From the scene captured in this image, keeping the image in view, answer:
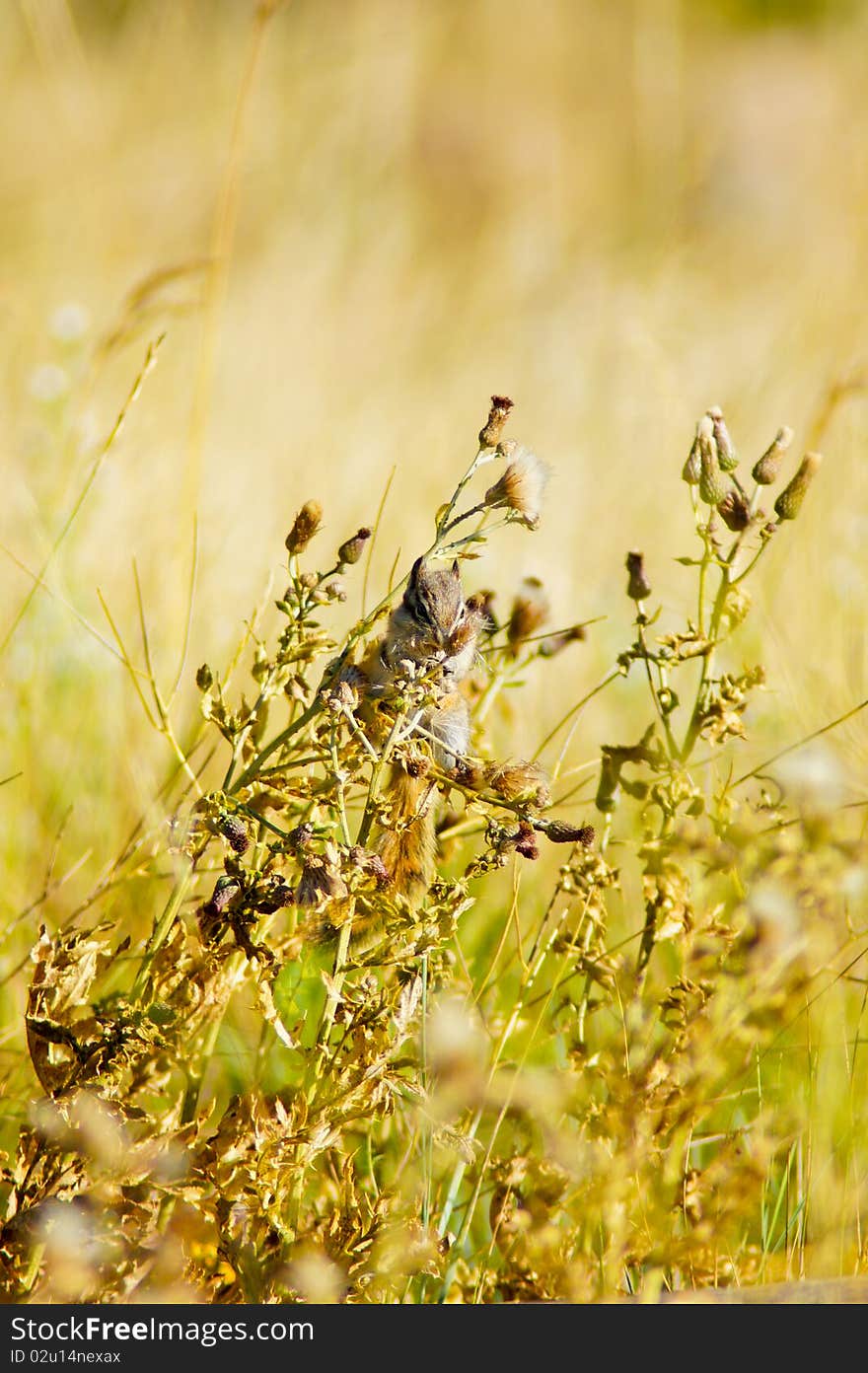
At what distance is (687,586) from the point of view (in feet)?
12.8

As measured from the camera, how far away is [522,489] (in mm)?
1357

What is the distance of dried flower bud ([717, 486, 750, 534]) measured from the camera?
4.81ft

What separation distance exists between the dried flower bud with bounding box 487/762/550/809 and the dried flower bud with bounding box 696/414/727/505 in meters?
0.39

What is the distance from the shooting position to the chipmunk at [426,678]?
1.43m

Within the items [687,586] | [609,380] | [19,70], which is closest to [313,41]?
[19,70]

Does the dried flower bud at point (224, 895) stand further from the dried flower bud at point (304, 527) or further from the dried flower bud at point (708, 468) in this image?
the dried flower bud at point (708, 468)

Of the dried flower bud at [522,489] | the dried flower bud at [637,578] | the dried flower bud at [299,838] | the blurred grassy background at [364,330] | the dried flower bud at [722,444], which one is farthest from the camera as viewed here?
the blurred grassy background at [364,330]

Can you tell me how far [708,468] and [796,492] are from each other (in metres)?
0.11

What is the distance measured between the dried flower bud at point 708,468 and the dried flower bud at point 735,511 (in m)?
0.01

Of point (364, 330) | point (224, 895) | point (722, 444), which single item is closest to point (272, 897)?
point (224, 895)

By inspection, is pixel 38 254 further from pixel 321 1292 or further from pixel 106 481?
pixel 321 1292

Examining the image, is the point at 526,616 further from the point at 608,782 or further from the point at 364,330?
the point at 364,330

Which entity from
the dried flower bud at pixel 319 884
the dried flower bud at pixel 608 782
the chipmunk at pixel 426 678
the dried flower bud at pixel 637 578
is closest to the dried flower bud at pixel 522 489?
the chipmunk at pixel 426 678

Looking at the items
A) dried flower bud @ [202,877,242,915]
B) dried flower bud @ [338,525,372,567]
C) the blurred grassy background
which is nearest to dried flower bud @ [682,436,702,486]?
dried flower bud @ [338,525,372,567]
